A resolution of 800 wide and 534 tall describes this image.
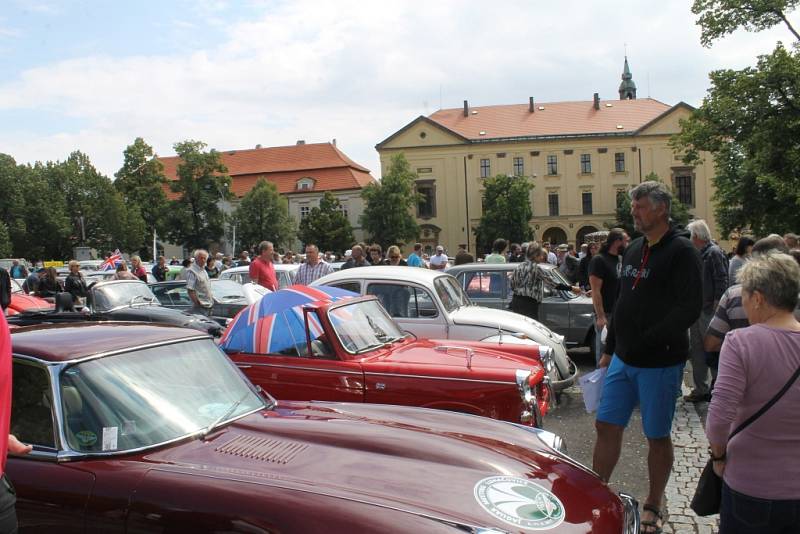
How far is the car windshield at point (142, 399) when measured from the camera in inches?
125

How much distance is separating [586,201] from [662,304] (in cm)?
6994

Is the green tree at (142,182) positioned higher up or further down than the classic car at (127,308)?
higher up

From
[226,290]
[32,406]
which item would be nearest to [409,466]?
[32,406]

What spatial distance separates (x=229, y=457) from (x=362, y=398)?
2.47 metres

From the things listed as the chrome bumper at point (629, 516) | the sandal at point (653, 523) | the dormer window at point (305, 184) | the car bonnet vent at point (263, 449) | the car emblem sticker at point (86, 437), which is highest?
the dormer window at point (305, 184)

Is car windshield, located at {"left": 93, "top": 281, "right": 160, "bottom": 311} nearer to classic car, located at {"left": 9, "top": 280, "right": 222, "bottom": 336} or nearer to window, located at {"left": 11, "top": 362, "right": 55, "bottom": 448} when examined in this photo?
classic car, located at {"left": 9, "top": 280, "right": 222, "bottom": 336}

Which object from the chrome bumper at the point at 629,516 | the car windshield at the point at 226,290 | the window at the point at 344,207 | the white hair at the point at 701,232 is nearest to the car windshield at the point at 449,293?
the white hair at the point at 701,232

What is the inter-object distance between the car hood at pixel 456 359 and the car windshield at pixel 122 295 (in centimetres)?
654

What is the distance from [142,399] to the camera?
3328mm

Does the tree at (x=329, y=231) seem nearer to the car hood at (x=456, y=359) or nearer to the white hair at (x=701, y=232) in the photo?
the white hair at (x=701, y=232)

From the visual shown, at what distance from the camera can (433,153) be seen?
71812mm

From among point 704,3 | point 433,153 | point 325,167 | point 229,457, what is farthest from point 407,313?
point 325,167

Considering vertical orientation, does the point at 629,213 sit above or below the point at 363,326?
above

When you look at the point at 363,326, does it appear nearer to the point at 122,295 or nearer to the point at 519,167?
the point at 122,295
